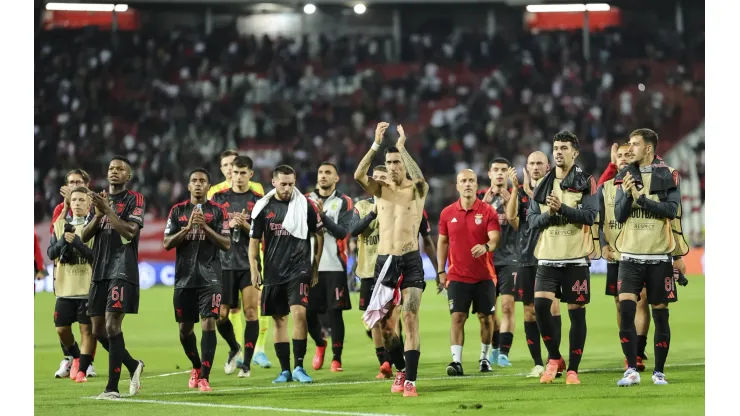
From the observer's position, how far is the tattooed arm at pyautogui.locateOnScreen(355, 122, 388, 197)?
30.3 feet

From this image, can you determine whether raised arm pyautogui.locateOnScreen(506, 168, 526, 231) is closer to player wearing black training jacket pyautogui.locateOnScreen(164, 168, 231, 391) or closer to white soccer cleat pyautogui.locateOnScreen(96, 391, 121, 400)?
player wearing black training jacket pyautogui.locateOnScreen(164, 168, 231, 391)

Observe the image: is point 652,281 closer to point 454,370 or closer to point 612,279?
point 612,279

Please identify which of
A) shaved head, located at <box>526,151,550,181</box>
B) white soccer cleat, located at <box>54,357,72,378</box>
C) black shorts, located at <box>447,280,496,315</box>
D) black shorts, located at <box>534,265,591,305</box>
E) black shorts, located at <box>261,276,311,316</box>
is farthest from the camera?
white soccer cleat, located at <box>54,357,72,378</box>

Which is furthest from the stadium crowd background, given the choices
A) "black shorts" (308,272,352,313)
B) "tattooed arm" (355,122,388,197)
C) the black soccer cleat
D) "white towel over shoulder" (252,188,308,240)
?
"tattooed arm" (355,122,388,197)

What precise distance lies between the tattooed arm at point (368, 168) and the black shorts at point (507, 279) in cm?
271

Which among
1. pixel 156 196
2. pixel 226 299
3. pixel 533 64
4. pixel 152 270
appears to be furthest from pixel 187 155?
pixel 226 299

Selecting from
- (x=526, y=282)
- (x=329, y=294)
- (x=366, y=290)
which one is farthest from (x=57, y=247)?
(x=526, y=282)

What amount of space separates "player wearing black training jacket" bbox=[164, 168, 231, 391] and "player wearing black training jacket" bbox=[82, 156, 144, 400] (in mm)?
600

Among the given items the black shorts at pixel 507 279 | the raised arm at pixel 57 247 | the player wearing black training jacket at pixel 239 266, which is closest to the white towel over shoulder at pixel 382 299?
the player wearing black training jacket at pixel 239 266

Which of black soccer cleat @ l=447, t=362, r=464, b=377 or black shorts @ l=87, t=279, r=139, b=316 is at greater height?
black shorts @ l=87, t=279, r=139, b=316

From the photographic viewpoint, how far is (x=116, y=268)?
386 inches

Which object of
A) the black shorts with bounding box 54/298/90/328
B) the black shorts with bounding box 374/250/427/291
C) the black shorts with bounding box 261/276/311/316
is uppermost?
the black shorts with bounding box 374/250/427/291

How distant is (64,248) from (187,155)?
62.3 ft

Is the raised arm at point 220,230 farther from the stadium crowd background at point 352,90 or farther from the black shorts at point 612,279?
the stadium crowd background at point 352,90
